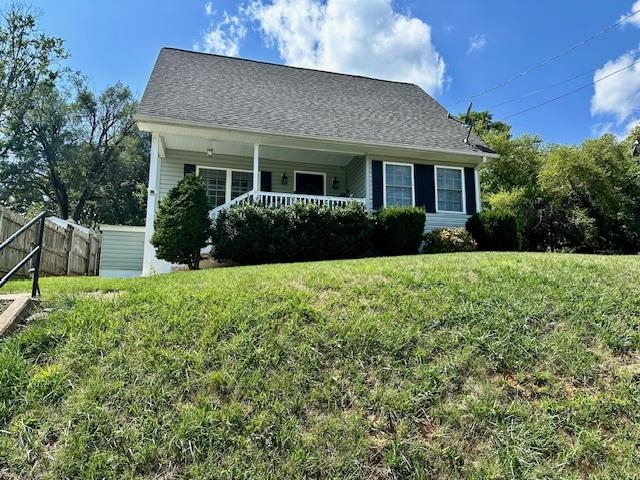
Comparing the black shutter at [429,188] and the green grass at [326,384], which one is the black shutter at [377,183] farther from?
the green grass at [326,384]

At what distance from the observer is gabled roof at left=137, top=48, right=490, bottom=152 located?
40.9 ft

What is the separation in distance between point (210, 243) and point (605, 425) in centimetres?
845

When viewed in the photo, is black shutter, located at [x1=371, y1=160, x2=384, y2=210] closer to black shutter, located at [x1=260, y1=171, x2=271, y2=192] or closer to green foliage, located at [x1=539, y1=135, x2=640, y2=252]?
black shutter, located at [x1=260, y1=171, x2=271, y2=192]

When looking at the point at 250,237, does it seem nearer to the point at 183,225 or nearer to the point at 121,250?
the point at 183,225

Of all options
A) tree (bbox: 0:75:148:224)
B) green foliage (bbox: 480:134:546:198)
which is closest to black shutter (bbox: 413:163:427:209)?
green foliage (bbox: 480:134:546:198)

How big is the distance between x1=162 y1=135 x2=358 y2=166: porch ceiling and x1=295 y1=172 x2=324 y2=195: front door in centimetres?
46

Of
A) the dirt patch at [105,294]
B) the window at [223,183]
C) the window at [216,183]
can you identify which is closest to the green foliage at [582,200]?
the window at [223,183]

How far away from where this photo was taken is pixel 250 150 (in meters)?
13.4

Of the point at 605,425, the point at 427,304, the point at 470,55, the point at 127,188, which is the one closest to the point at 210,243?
the point at 427,304

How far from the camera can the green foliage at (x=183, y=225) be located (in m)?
9.41

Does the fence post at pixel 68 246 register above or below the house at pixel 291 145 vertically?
below

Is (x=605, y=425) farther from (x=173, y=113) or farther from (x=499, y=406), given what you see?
(x=173, y=113)

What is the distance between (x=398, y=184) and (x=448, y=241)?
2494mm

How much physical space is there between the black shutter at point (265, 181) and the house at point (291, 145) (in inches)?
1.4
